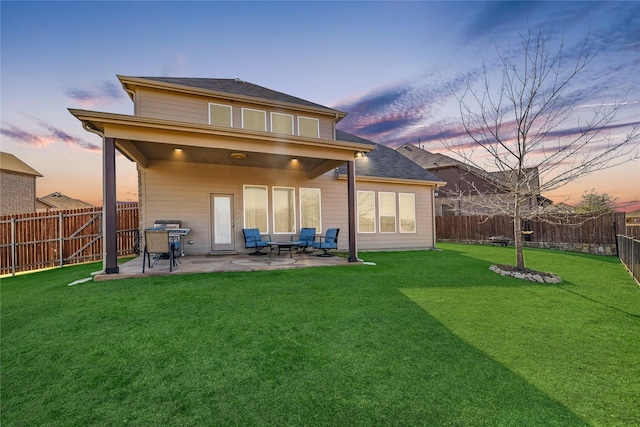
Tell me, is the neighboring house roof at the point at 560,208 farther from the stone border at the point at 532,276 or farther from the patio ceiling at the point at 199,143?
the patio ceiling at the point at 199,143

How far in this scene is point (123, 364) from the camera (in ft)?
8.11

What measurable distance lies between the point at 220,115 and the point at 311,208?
4327mm

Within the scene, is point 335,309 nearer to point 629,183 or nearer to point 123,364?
point 123,364

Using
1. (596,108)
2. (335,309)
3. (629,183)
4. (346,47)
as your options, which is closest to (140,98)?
(346,47)

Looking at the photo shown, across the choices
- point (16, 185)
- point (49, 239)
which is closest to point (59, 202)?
point (16, 185)

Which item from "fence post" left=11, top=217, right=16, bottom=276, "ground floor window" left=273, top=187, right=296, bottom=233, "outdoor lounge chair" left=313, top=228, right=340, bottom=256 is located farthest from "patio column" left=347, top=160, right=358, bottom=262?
"fence post" left=11, top=217, right=16, bottom=276

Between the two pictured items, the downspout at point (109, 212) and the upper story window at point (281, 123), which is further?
the upper story window at point (281, 123)

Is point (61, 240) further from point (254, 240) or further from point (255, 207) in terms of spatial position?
point (255, 207)

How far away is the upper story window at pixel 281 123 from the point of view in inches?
380

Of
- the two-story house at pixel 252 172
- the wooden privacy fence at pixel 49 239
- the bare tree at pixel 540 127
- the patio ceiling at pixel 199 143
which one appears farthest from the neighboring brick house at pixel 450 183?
the wooden privacy fence at pixel 49 239

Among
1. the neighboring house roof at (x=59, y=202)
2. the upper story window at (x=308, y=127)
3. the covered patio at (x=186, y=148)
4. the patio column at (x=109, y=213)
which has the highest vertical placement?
the upper story window at (x=308, y=127)

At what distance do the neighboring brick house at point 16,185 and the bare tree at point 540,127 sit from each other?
29743 mm

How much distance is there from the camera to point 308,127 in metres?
10.1

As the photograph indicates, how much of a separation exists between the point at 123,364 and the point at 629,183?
42.8 feet
